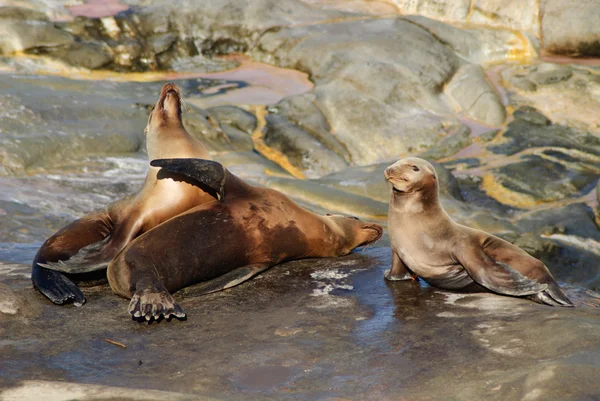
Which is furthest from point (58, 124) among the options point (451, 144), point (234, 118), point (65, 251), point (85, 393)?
point (85, 393)

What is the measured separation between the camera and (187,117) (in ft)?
38.9

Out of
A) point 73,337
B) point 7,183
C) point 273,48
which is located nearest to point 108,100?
point 7,183

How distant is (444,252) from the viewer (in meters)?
4.89

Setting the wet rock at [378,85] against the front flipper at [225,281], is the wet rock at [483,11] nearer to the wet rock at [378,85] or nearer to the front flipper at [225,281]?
the wet rock at [378,85]

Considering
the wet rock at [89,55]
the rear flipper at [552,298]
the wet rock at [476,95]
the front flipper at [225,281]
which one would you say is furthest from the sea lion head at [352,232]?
the wet rock at [89,55]

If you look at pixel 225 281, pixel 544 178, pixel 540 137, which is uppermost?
pixel 225 281

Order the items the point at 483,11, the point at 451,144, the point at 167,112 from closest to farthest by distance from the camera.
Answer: the point at 167,112 → the point at 451,144 → the point at 483,11

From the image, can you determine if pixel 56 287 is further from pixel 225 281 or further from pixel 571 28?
pixel 571 28

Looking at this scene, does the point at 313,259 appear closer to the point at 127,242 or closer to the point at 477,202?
the point at 127,242

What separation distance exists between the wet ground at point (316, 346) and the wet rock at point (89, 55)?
1073cm

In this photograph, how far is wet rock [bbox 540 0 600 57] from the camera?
655 inches

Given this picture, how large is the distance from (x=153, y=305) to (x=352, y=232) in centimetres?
205

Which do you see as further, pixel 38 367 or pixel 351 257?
pixel 351 257

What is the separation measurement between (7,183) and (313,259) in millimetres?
4216
